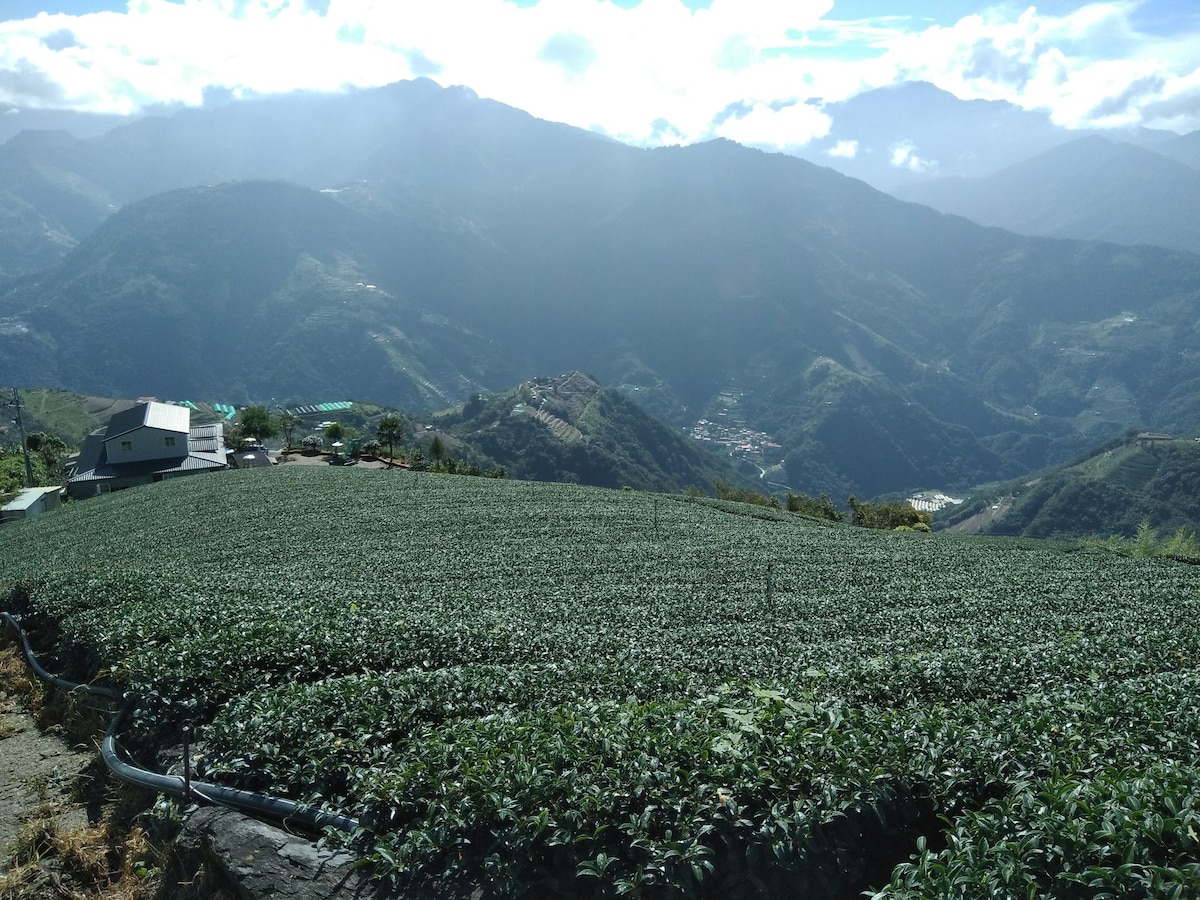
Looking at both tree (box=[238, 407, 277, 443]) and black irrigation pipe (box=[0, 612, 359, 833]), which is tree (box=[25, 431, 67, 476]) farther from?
black irrigation pipe (box=[0, 612, 359, 833])

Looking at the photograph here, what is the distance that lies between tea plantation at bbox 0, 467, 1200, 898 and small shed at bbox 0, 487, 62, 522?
145 feet

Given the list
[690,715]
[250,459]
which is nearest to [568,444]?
[250,459]

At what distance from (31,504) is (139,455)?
33.0ft

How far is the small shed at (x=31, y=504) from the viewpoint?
50.9 metres

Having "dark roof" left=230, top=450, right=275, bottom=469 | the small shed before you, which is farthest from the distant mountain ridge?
the small shed

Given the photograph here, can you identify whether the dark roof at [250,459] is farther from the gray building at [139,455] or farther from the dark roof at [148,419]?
the dark roof at [148,419]

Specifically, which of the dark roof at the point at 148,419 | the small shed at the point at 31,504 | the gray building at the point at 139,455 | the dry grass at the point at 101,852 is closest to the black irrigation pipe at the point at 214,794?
the dry grass at the point at 101,852

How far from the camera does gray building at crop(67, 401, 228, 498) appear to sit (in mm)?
60781

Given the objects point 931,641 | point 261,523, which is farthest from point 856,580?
point 261,523

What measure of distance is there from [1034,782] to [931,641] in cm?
806

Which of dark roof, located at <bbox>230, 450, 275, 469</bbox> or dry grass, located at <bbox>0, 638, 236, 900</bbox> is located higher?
dry grass, located at <bbox>0, 638, 236, 900</bbox>

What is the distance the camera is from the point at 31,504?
173ft

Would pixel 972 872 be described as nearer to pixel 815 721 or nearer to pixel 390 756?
pixel 815 721

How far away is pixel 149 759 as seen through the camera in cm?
912
